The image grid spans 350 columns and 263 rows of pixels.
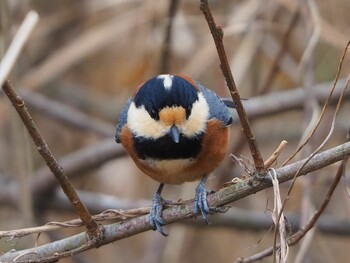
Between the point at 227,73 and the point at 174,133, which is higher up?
the point at 174,133

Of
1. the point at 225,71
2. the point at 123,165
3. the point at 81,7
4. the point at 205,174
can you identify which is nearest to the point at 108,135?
the point at 123,165

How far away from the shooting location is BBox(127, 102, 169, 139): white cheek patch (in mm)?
1644

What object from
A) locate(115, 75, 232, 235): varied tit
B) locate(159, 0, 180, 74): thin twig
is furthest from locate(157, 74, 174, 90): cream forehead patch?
locate(159, 0, 180, 74): thin twig

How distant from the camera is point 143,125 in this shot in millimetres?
1681

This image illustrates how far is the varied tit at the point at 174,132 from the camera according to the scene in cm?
162

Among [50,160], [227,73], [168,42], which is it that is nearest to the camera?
[227,73]

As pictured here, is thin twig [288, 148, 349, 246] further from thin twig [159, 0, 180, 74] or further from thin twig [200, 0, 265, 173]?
thin twig [159, 0, 180, 74]

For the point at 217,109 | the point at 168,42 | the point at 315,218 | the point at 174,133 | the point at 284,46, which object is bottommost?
the point at 315,218

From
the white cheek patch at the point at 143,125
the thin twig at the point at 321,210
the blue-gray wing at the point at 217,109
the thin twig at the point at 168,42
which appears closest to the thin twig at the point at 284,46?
the thin twig at the point at 168,42

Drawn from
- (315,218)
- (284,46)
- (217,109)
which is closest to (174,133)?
(217,109)

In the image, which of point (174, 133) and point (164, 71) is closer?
point (174, 133)

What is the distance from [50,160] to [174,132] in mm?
402

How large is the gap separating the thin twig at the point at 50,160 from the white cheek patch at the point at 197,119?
353 millimetres

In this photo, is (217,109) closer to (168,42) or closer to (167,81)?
(167,81)
